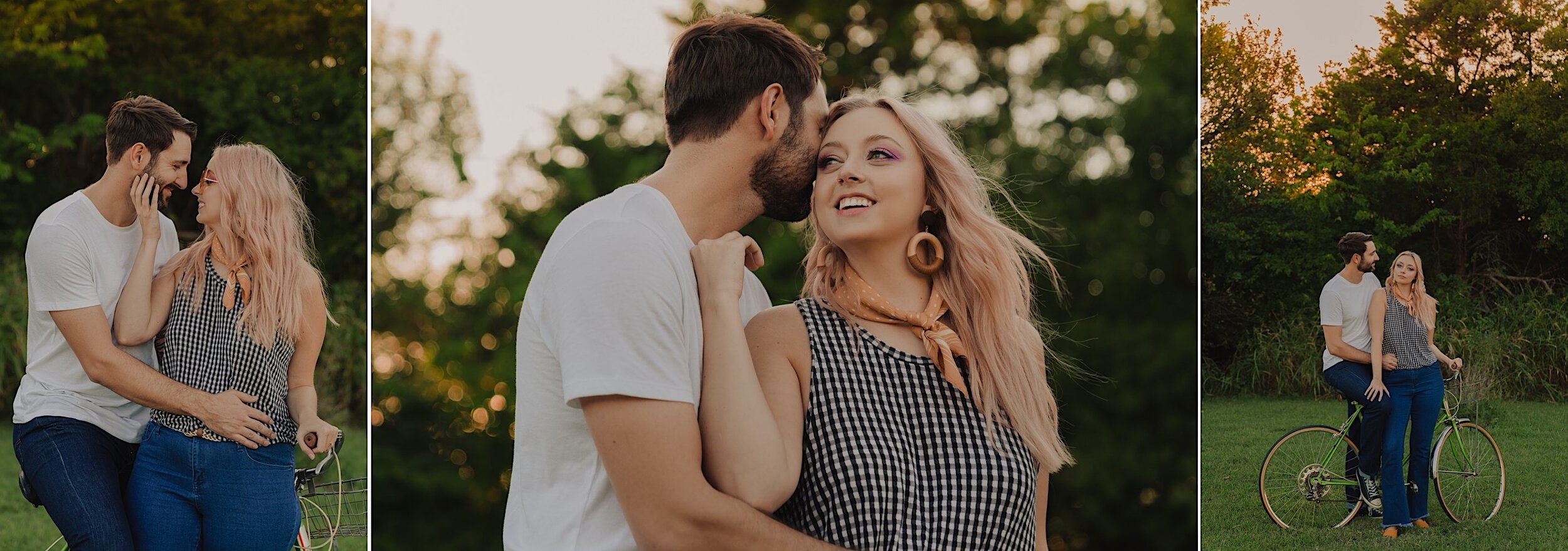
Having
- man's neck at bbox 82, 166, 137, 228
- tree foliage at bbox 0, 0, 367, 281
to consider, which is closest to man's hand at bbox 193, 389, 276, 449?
man's neck at bbox 82, 166, 137, 228

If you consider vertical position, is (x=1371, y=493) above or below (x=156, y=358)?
below

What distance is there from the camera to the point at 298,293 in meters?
3.21

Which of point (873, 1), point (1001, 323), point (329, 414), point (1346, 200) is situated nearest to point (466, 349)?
point (329, 414)

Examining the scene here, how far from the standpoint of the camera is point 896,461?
1.88 m

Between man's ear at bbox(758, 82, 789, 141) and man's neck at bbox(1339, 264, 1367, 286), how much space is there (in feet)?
8.93

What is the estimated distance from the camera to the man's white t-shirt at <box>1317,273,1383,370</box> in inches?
152

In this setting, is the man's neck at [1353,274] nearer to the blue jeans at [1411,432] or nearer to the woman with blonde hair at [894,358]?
the blue jeans at [1411,432]

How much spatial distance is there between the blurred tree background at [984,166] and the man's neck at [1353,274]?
225 centimetres

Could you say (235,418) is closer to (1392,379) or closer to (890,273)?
(890,273)

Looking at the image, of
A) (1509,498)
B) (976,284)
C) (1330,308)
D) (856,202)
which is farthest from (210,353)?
(1509,498)

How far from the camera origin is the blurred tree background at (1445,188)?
154 inches

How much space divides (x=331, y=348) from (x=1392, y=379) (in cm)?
354

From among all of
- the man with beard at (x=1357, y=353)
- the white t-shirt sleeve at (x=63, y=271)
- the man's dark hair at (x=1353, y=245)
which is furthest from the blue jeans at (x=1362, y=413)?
the white t-shirt sleeve at (x=63, y=271)

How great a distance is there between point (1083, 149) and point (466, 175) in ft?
10.9
